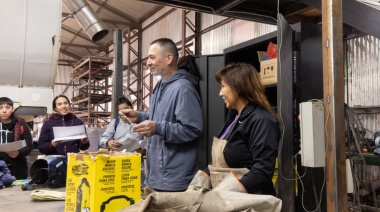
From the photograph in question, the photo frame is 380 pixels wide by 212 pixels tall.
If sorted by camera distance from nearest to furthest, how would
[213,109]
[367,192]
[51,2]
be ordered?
[51,2] → [213,109] → [367,192]

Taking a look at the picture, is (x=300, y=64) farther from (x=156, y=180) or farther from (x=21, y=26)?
(x=21, y=26)

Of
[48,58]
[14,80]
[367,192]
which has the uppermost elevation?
[48,58]

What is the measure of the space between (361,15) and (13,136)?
116 inches

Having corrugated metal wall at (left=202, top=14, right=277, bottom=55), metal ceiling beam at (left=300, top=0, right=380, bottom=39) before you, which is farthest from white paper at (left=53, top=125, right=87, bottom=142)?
corrugated metal wall at (left=202, top=14, right=277, bottom=55)

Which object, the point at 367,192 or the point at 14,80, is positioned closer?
the point at 14,80

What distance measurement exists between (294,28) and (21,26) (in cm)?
168

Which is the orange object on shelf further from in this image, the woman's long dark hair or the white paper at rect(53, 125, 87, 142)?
the white paper at rect(53, 125, 87, 142)

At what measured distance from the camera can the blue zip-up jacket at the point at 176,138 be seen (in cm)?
187

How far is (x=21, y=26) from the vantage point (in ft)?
7.04

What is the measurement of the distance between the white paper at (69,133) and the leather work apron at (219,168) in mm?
1315

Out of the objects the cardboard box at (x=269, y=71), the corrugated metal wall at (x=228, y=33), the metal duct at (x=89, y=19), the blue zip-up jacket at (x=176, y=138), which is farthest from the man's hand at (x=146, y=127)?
the corrugated metal wall at (x=228, y=33)

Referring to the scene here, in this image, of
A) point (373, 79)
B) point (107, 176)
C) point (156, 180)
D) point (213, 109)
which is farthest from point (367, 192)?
point (107, 176)

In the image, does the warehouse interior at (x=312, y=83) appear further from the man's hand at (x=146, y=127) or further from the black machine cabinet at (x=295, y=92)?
the man's hand at (x=146, y=127)

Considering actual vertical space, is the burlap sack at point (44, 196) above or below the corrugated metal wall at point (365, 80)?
below
